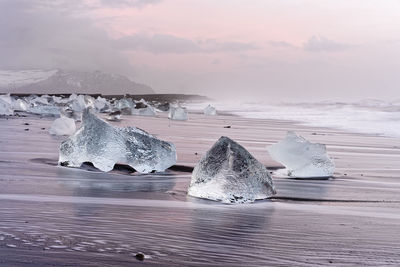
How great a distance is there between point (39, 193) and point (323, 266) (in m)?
2.33

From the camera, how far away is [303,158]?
5484 mm

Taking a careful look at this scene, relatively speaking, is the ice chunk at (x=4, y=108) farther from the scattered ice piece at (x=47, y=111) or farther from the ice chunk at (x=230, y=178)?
the ice chunk at (x=230, y=178)

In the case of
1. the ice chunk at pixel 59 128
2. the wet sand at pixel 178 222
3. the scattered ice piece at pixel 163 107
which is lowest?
the scattered ice piece at pixel 163 107

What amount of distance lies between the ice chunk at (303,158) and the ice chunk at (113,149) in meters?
1.14

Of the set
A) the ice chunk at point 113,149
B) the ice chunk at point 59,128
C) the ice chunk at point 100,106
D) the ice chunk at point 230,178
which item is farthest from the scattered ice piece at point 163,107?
the ice chunk at point 230,178

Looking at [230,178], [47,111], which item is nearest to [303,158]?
[230,178]

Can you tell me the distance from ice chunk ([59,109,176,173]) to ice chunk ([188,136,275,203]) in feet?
3.93

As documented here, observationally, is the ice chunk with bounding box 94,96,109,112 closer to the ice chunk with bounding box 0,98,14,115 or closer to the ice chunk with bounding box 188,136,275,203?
the ice chunk with bounding box 0,98,14,115

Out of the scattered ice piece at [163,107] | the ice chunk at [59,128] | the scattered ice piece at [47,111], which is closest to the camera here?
the ice chunk at [59,128]

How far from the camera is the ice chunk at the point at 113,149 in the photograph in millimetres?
5367

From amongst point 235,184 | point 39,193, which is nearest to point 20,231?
point 39,193

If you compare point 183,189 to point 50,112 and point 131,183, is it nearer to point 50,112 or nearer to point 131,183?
point 131,183

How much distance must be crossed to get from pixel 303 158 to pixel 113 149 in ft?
6.25

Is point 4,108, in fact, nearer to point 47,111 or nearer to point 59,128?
point 47,111
